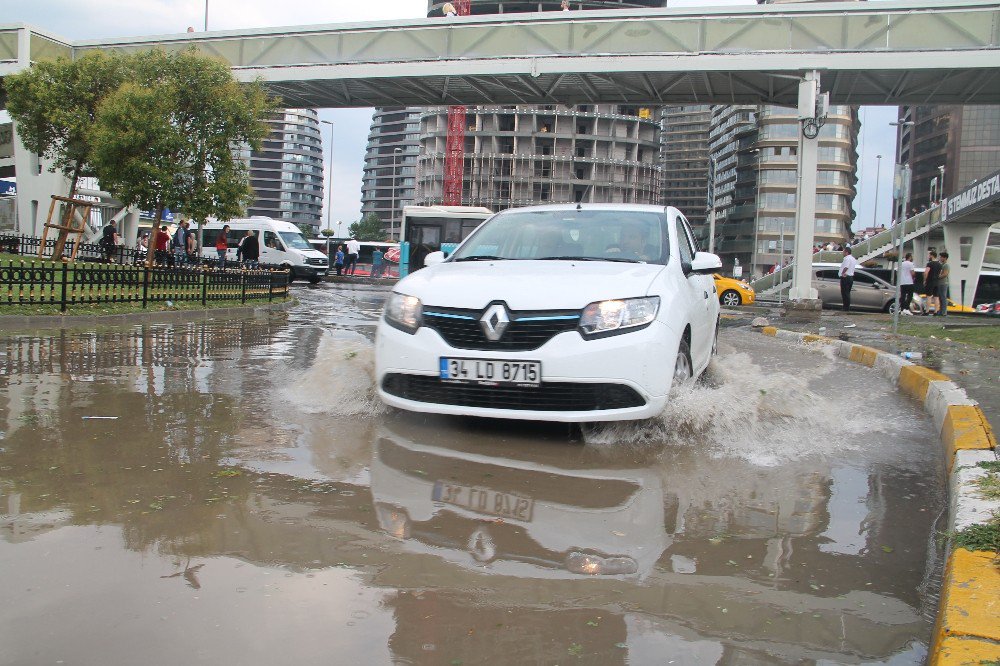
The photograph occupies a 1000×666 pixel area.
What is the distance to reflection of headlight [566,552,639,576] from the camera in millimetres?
2947

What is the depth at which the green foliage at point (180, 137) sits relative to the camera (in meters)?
20.2

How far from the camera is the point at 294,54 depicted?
28.5 metres

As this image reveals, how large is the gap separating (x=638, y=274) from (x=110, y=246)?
2474 centimetres

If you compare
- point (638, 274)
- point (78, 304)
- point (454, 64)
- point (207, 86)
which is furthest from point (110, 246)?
point (638, 274)

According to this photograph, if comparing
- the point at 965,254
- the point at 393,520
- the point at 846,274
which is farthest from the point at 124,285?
the point at 965,254

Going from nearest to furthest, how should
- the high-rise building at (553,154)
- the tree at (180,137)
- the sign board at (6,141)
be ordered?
the tree at (180,137), the sign board at (6,141), the high-rise building at (553,154)

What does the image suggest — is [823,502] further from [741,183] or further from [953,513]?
[741,183]

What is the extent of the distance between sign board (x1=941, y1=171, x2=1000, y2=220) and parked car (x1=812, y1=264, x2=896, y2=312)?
210 inches

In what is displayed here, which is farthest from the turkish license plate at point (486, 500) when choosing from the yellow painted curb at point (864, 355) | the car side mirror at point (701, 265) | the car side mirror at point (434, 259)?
the yellow painted curb at point (864, 355)

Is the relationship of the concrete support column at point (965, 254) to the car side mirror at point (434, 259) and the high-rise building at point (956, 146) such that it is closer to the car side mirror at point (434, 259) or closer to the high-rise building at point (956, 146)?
the car side mirror at point (434, 259)

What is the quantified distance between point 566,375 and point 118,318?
1000 cm

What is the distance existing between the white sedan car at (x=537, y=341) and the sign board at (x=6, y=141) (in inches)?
1486

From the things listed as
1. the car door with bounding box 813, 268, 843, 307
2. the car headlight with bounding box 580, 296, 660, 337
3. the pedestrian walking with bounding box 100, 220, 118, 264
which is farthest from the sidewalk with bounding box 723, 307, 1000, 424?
the pedestrian walking with bounding box 100, 220, 118, 264

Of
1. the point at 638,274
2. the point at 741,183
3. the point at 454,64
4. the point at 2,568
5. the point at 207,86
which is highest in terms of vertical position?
the point at 741,183
